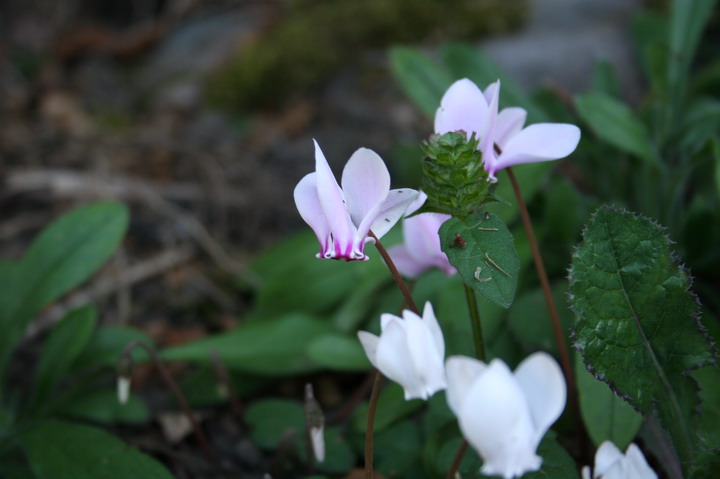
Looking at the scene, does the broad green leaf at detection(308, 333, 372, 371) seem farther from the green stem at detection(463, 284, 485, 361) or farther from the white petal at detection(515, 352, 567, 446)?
the white petal at detection(515, 352, 567, 446)

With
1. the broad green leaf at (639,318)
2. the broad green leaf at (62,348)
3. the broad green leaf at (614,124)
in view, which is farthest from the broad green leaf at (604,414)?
the broad green leaf at (62,348)

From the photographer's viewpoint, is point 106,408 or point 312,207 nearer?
point 312,207

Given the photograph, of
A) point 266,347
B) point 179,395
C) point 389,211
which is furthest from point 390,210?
point 266,347

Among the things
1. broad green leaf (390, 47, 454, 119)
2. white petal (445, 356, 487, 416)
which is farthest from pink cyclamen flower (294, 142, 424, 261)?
broad green leaf (390, 47, 454, 119)

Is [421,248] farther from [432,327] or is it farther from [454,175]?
[432,327]

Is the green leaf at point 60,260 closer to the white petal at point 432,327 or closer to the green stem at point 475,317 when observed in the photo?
the green stem at point 475,317
